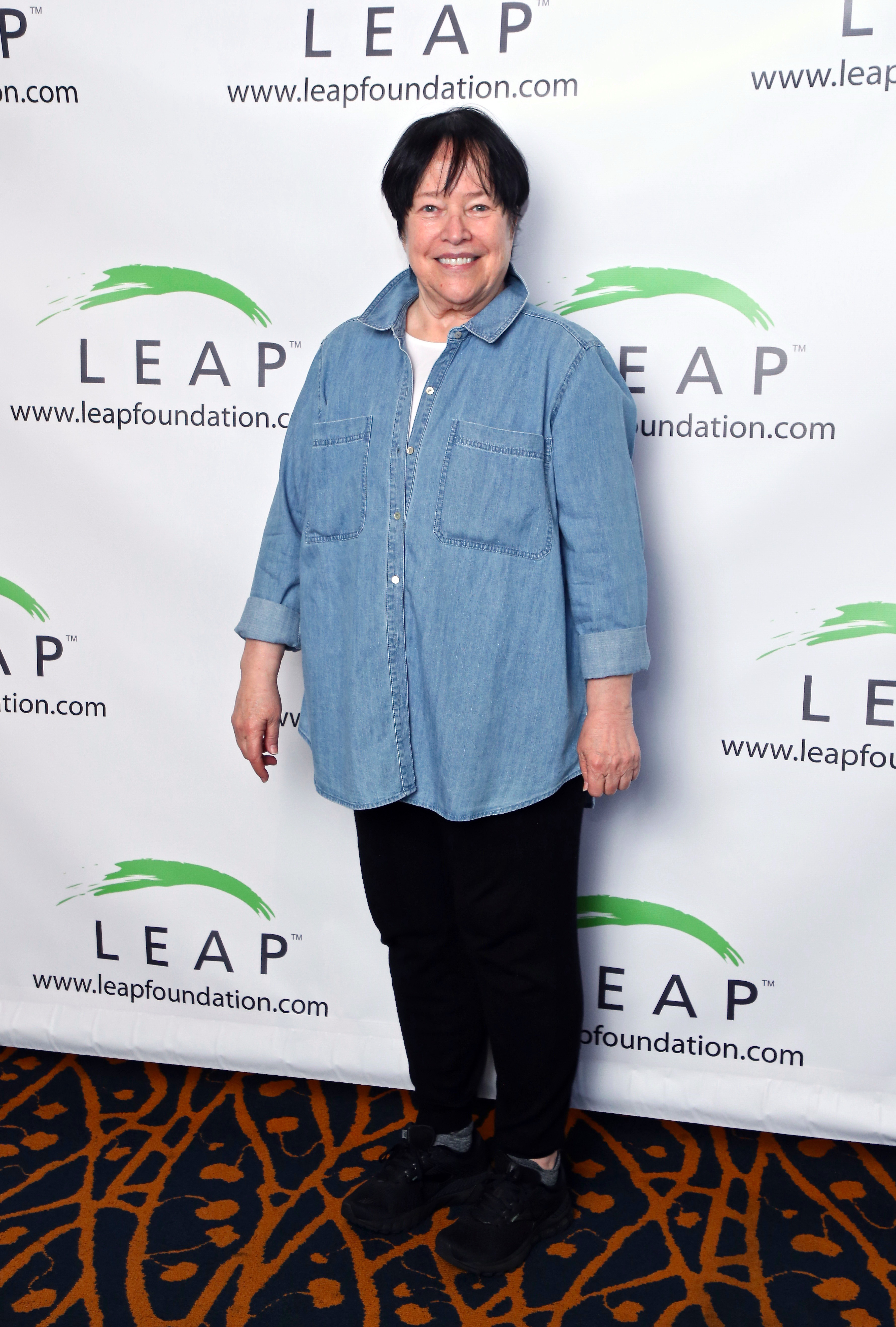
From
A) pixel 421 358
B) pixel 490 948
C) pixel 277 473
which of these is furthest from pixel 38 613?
pixel 490 948

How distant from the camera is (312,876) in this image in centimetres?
195

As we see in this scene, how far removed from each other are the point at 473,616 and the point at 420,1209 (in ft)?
2.99

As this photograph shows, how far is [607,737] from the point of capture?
140 cm

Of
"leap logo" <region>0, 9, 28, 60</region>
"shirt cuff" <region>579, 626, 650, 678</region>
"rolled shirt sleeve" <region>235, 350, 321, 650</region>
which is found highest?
"leap logo" <region>0, 9, 28, 60</region>

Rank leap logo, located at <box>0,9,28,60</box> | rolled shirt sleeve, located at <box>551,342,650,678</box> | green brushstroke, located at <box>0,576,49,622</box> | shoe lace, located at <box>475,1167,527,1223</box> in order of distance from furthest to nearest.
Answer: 1. green brushstroke, located at <box>0,576,49,622</box>
2. leap logo, located at <box>0,9,28,60</box>
3. shoe lace, located at <box>475,1167,527,1223</box>
4. rolled shirt sleeve, located at <box>551,342,650,678</box>

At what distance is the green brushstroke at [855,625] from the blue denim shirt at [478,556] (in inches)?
16.9

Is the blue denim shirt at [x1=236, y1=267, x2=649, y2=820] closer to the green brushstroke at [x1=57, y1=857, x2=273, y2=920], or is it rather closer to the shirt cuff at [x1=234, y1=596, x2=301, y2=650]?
the shirt cuff at [x1=234, y1=596, x2=301, y2=650]

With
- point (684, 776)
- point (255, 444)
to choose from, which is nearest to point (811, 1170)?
point (684, 776)

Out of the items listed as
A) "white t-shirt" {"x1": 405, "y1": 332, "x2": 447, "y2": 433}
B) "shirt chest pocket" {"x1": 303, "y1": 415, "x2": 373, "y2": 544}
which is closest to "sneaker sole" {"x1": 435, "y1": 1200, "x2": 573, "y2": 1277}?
"shirt chest pocket" {"x1": 303, "y1": 415, "x2": 373, "y2": 544}

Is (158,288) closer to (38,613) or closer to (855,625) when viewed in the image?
(38,613)

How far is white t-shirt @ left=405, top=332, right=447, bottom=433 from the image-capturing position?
1.44 m

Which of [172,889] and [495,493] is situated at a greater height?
[495,493]

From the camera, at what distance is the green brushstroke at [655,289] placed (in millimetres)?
1629

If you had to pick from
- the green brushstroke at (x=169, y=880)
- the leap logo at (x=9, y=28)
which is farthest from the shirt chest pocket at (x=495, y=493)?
the leap logo at (x=9, y=28)
